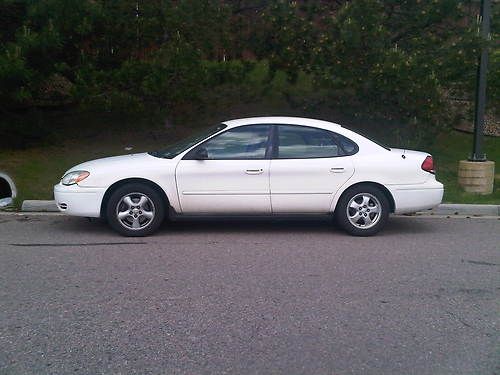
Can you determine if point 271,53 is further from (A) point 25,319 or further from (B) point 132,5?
(A) point 25,319

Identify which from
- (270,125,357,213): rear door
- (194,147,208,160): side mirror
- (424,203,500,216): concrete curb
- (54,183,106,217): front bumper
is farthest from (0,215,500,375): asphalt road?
(424,203,500,216): concrete curb

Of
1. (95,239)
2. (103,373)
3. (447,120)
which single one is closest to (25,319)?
(103,373)

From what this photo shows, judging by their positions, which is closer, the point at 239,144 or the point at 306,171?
the point at 306,171

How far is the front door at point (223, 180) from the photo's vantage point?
25.2 feet

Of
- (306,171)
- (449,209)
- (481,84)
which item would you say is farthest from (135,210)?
(481,84)

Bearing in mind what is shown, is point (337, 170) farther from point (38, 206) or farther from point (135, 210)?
point (38, 206)

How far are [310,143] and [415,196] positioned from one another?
1503mm

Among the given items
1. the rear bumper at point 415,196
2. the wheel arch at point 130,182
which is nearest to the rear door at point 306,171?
the rear bumper at point 415,196

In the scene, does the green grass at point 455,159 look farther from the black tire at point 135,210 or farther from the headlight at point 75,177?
the headlight at point 75,177

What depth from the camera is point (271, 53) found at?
486 inches

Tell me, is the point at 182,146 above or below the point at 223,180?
above

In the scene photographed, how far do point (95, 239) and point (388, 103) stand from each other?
6653 mm

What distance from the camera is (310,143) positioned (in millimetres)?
7961

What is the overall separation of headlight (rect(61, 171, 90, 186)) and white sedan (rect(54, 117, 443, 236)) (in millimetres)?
13
